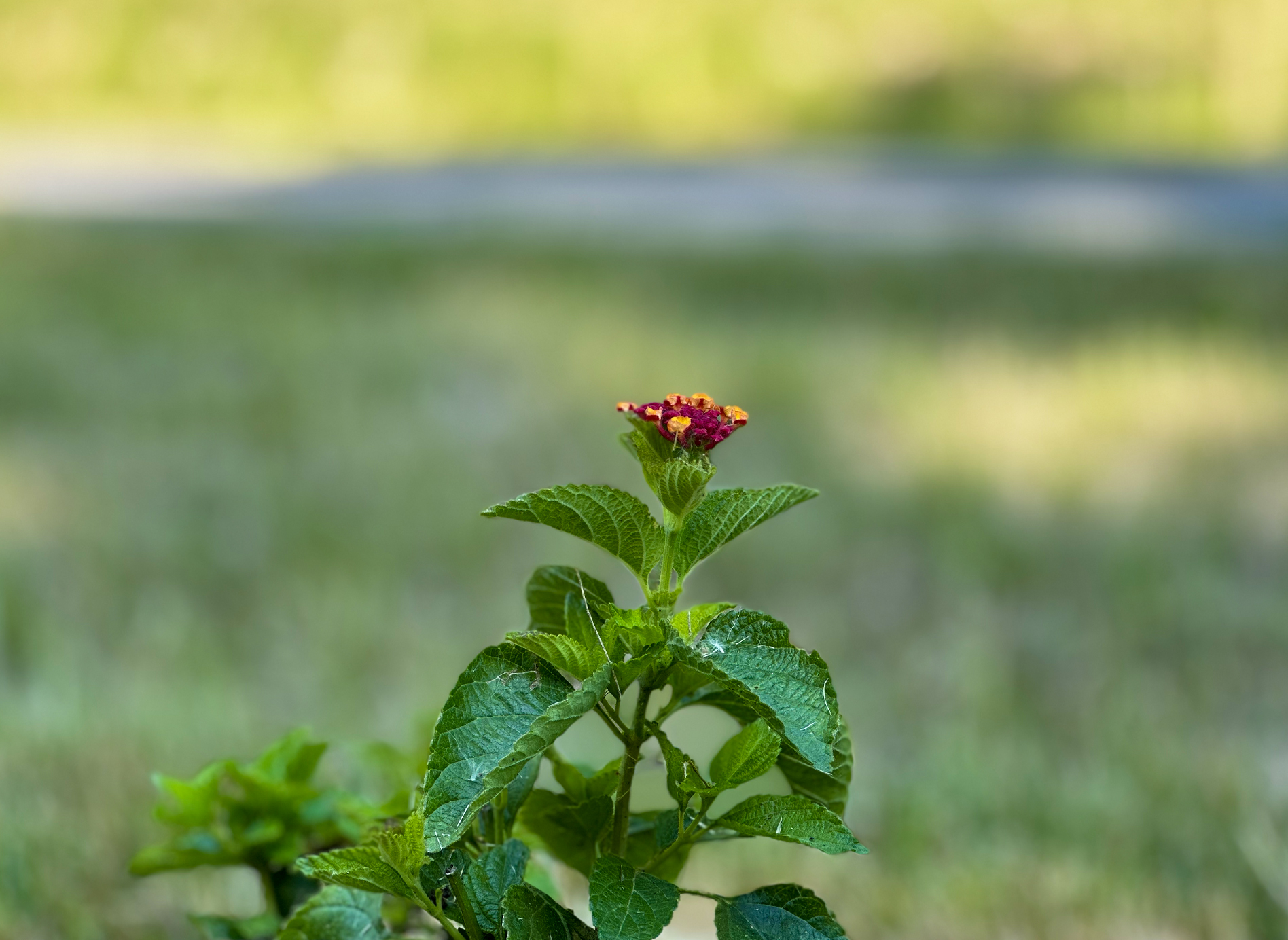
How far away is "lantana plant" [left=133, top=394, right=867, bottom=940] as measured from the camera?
60cm

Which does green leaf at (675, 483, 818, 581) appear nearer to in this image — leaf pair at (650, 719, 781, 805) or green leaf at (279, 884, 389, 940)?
leaf pair at (650, 719, 781, 805)

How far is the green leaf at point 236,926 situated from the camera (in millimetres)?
814


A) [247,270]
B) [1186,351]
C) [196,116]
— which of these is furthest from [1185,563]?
[196,116]

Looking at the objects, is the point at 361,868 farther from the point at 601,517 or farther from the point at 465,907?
the point at 601,517

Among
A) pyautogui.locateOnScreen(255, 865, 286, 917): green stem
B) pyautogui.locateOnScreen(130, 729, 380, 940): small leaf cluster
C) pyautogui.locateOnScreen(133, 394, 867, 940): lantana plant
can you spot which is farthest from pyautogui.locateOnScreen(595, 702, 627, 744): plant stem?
pyautogui.locateOnScreen(255, 865, 286, 917): green stem

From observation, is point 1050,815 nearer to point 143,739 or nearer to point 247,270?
point 143,739

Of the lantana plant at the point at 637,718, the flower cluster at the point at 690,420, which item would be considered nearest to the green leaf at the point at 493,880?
the lantana plant at the point at 637,718

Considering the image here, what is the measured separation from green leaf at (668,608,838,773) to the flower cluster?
9 centimetres

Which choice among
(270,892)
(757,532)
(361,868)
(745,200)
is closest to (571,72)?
(745,200)

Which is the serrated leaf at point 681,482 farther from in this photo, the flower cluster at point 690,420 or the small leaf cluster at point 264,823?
the small leaf cluster at point 264,823

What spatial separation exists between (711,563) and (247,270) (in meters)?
2.71

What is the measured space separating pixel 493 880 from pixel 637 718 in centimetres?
12

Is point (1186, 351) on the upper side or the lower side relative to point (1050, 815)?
upper

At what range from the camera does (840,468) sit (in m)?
3.00
